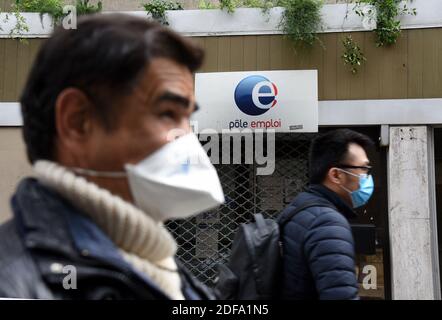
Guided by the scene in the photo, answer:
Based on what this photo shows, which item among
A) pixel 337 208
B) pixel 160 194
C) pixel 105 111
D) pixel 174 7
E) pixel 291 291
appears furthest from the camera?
pixel 174 7

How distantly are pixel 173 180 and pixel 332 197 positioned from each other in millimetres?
1319

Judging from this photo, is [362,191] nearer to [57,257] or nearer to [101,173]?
[101,173]

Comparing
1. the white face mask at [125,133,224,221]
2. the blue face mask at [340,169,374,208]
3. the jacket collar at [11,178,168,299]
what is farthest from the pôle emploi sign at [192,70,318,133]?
the jacket collar at [11,178,168,299]

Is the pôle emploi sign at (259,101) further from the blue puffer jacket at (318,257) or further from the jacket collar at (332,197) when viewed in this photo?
the blue puffer jacket at (318,257)

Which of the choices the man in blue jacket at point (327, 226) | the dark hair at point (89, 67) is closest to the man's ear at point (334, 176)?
the man in blue jacket at point (327, 226)

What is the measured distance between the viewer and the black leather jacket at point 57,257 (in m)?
0.91

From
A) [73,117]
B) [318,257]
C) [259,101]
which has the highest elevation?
[259,101]

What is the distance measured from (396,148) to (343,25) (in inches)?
58.7

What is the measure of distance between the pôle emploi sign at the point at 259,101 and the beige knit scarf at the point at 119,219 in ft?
13.6

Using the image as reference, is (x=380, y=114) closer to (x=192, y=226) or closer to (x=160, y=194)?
(x=192, y=226)

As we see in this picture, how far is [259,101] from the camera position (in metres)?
5.32

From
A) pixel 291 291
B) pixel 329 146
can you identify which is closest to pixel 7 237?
pixel 291 291

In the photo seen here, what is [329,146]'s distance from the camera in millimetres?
2553

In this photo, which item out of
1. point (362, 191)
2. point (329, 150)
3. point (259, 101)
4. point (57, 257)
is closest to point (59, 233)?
point (57, 257)
